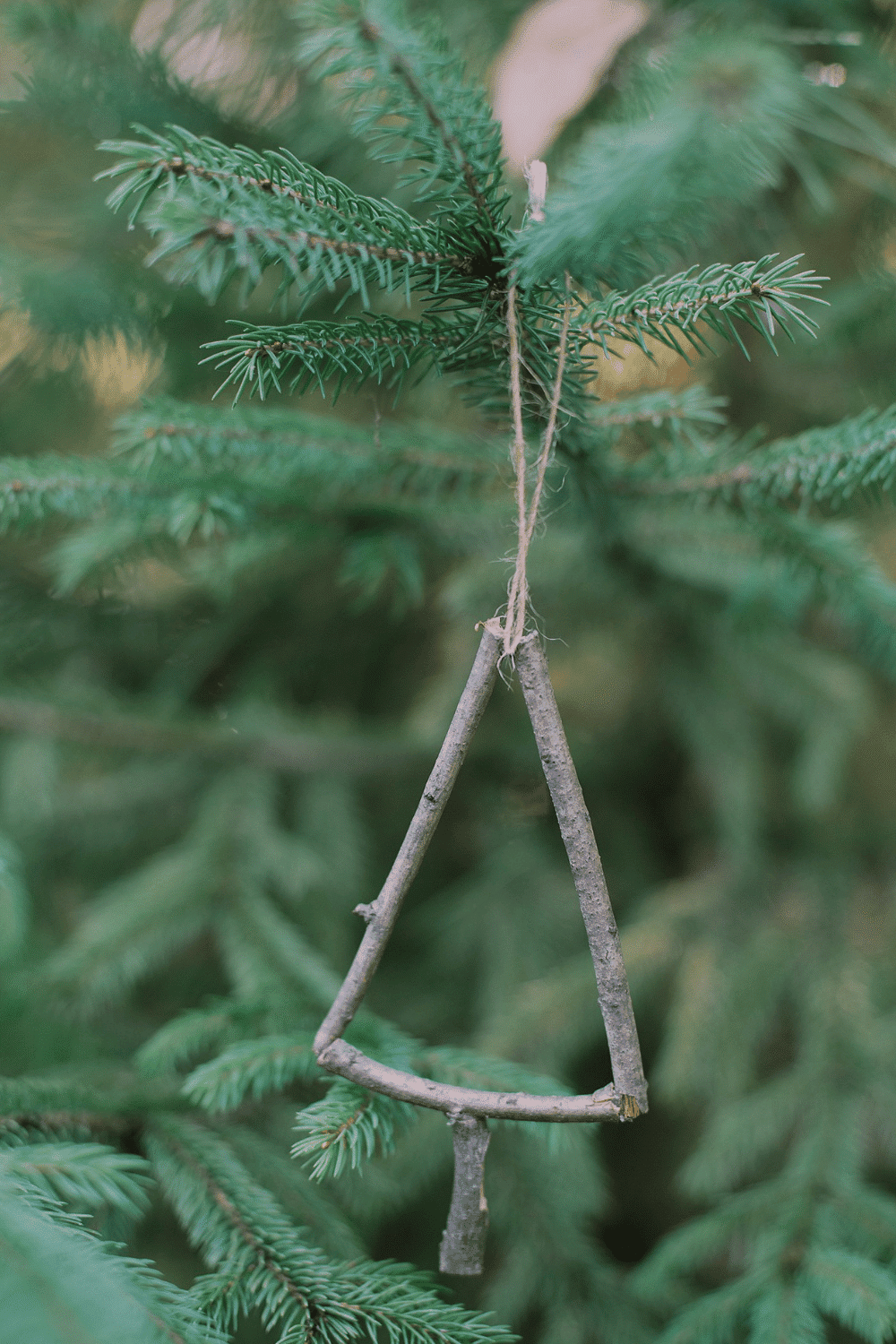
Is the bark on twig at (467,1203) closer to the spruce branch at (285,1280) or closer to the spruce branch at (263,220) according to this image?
the spruce branch at (285,1280)

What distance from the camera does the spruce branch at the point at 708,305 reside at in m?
0.47

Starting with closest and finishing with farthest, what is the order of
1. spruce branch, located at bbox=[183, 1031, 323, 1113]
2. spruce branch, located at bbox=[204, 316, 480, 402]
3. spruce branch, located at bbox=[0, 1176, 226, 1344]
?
spruce branch, located at bbox=[0, 1176, 226, 1344], spruce branch, located at bbox=[204, 316, 480, 402], spruce branch, located at bbox=[183, 1031, 323, 1113]

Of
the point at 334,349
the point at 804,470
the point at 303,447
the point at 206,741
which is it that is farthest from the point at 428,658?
the point at 334,349

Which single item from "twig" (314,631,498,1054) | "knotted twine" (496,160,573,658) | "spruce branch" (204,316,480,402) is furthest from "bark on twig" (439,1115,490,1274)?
"spruce branch" (204,316,480,402)

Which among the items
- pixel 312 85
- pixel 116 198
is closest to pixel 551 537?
pixel 312 85

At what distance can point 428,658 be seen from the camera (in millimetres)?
1637

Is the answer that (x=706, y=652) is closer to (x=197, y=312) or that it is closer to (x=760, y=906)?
(x=760, y=906)

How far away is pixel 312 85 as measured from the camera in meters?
1.07

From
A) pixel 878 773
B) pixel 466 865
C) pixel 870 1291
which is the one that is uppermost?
pixel 878 773

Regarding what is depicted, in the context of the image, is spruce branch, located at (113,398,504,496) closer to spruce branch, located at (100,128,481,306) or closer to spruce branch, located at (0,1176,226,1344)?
spruce branch, located at (100,128,481,306)

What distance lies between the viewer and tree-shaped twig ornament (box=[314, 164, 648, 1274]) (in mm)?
519

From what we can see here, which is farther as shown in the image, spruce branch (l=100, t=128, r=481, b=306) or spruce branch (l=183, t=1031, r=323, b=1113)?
spruce branch (l=183, t=1031, r=323, b=1113)

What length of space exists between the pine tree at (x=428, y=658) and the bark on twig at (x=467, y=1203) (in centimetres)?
4

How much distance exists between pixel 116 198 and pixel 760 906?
1238mm
